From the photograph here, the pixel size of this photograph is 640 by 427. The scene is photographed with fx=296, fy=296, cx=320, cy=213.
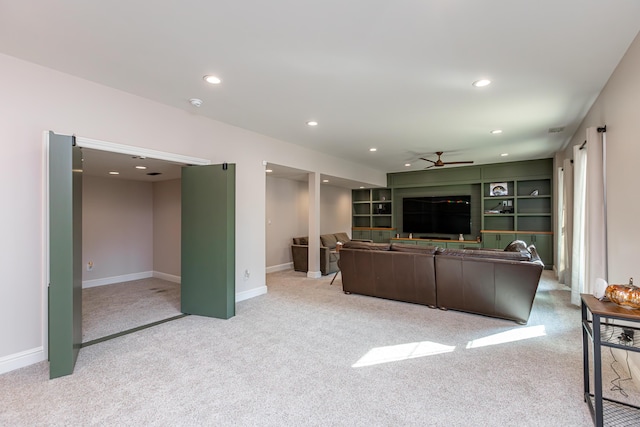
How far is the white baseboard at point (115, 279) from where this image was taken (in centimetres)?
549

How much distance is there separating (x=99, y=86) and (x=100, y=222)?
3.63 m

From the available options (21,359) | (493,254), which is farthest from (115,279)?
(493,254)

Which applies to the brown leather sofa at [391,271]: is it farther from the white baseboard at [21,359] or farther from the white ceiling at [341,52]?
the white baseboard at [21,359]

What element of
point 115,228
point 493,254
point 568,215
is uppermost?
point 568,215

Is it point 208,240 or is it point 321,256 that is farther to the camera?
point 321,256

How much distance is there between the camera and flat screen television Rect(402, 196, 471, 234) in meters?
8.37

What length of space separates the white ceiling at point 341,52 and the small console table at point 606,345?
1927 millimetres

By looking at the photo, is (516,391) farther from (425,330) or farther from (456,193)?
(456,193)

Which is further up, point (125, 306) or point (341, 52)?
point (341, 52)

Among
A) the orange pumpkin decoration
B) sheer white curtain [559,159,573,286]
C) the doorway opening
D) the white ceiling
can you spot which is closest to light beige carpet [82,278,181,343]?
the doorway opening

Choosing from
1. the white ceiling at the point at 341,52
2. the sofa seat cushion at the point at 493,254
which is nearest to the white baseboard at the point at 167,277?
the white ceiling at the point at 341,52

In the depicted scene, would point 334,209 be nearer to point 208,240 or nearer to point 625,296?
point 208,240

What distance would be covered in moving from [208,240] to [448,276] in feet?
10.7

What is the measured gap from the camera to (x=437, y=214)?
28.7ft
